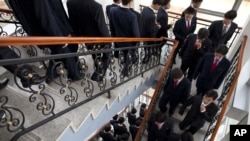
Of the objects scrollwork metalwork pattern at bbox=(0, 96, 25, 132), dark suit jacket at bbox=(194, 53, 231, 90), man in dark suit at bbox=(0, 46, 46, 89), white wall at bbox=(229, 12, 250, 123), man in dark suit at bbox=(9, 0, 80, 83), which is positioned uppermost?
man in dark suit at bbox=(9, 0, 80, 83)

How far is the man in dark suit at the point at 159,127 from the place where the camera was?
11.9 feet

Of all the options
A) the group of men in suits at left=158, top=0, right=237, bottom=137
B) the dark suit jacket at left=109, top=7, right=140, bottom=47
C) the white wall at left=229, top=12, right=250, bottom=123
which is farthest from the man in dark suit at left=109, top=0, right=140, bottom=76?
the white wall at left=229, top=12, right=250, bottom=123

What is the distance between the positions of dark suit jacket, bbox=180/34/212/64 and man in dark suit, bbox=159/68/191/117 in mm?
781

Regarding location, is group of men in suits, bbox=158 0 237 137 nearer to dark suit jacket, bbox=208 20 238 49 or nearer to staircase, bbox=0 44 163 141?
dark suit jacket, bbox=208 20 238 49

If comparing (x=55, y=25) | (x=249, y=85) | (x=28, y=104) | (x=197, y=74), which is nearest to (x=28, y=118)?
(x=28, y=104)

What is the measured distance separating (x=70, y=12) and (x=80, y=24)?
0.20 meters

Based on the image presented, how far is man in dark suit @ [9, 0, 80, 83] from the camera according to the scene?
2375 mm

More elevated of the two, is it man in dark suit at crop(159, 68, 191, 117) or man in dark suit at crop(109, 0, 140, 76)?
man in dark suit at crop(109, 0, 140, 76)

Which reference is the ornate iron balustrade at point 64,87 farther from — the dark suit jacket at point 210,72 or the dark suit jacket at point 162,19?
the dark suit jacket at point 210,72

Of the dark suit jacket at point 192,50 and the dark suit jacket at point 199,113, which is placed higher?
the dark suit jacket at point 192,50

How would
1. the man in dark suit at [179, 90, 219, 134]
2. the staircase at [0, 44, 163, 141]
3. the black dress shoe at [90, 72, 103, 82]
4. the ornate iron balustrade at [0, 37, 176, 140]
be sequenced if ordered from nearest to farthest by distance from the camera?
1. the ornate iron balustrade at [0, 37, 176, 140]
2. the staircase at [0, 44, 163, 141]
3. the black dress shoe at [90, 72, 103, 82]
4. the man in dark suit at [179, 90, 219, 134]

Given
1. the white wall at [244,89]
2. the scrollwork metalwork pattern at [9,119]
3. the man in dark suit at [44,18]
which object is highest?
the man in dark suit at [44,18]

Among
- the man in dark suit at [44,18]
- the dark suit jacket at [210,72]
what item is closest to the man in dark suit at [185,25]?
the dark suit jacket at [210,72]

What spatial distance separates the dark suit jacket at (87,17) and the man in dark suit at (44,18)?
191 mm
